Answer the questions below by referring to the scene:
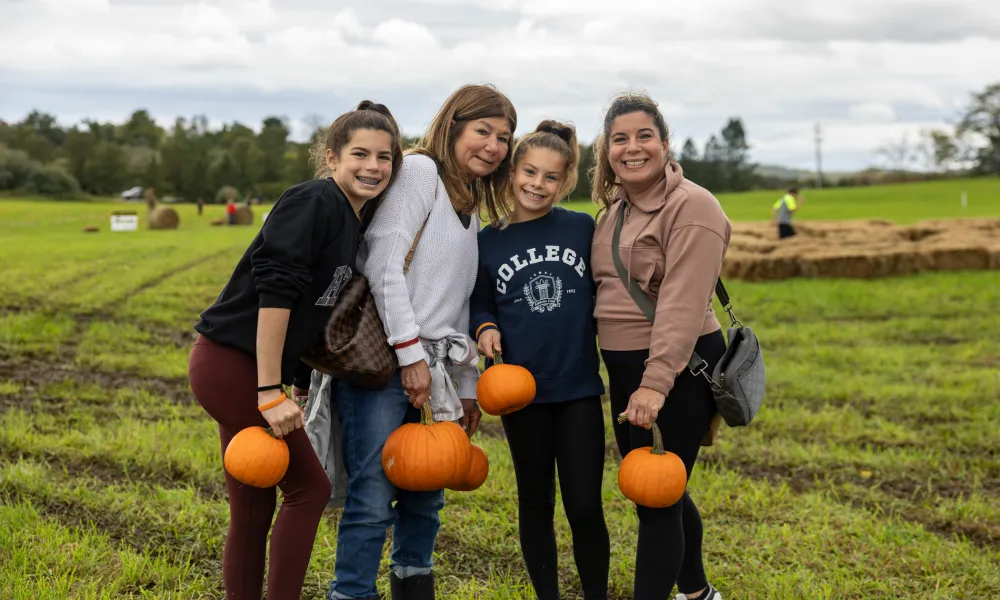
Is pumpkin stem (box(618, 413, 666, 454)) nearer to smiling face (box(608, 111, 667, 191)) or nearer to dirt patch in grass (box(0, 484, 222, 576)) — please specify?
smiling face (box(608, 111, 667, 191))

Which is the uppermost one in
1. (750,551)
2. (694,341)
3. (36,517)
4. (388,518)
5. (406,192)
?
(406,192)

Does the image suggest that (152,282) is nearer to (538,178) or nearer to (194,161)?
(538,178)

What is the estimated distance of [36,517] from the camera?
14.2 feet

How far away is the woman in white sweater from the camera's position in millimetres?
3143

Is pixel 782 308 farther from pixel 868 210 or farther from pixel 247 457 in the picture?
pixel 868 210

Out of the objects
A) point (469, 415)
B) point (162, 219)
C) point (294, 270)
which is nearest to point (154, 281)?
point (469, 415)

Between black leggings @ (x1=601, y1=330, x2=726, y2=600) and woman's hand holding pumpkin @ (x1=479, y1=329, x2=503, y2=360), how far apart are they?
1.34ft

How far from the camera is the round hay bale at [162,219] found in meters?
32.1

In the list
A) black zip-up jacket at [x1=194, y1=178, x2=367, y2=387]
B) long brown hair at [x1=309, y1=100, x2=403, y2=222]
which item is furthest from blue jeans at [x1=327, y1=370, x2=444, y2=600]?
long brown hair at [x1=309, y1=100, x2=403, y2=222]

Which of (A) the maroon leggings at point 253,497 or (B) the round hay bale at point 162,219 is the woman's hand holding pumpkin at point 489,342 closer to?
(A) the maroon leggings at point 253,497

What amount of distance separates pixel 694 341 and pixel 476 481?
1.04 metres

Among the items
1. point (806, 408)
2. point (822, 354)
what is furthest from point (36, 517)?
point (822, 354)

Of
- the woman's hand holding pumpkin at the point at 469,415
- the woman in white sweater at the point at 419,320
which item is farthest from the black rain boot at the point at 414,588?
the woman's hand holding pumpkin at the point at 469,415

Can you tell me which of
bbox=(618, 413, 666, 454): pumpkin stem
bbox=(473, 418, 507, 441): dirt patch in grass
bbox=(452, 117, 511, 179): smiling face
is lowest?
bbox=(473, 418, 507, 441): dirt patch in grass
